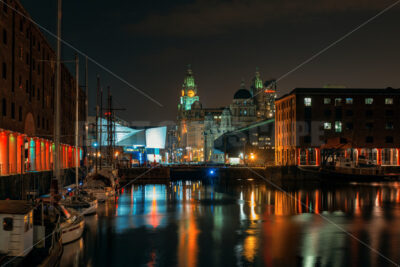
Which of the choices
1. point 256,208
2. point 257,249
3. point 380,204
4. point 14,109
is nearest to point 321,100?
point 380,204

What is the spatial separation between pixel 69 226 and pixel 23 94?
963 inches

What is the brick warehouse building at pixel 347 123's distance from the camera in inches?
3713

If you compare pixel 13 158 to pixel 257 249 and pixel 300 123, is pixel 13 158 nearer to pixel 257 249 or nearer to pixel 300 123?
pixel 257 249

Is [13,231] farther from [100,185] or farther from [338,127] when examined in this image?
[338,127]

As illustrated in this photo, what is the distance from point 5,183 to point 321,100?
7049cm

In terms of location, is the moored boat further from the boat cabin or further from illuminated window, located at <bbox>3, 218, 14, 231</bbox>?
illuminated window, located at <bbox>3, 218, 14, 231</bbox>

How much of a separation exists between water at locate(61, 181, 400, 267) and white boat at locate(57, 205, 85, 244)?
0.48 metres

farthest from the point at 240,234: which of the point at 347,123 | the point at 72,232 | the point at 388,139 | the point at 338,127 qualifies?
the point at 388,139

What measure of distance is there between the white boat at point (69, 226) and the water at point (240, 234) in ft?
1.57

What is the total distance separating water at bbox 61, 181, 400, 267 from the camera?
939 inches

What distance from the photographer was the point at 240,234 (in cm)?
3081

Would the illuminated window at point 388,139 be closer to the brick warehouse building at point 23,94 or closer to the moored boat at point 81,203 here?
the brick warehouse building at point 23,94

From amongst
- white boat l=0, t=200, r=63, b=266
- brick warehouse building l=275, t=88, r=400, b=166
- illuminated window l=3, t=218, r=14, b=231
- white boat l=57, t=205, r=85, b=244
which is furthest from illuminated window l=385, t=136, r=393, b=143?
illuminated window l=3, t=218, r=14, b=231

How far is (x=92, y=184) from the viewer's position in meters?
53.7
